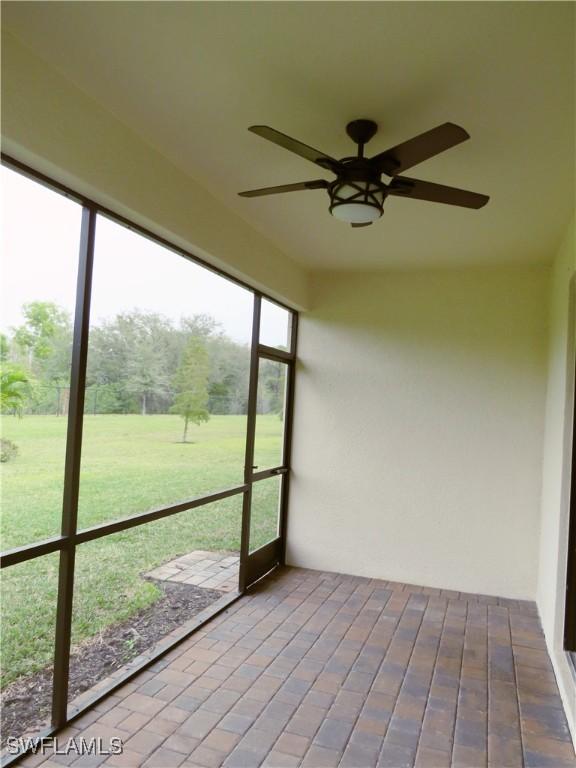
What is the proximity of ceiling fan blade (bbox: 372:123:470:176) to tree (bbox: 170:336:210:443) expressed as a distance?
1726mm

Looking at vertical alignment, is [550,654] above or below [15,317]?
below

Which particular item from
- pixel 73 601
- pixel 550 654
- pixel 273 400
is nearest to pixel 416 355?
pixel 273 400

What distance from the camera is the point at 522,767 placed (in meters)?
2.27

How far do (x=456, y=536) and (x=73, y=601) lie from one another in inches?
124

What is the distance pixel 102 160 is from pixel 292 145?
92 centimetres

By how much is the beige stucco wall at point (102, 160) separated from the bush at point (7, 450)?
109 cm

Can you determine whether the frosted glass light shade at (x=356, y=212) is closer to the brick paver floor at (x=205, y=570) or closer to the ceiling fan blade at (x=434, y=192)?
the ceiling fan blade at (x=434, y=192)

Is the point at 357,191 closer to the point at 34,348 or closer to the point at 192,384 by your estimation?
the point at 34,348

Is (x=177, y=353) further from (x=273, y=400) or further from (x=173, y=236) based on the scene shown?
(x=273, y=400)

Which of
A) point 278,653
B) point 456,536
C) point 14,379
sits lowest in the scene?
point 278,653

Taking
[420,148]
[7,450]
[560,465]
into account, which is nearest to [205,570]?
[7,450]

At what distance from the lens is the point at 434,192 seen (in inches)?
87.9

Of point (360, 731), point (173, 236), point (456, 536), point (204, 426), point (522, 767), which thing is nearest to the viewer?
point (522, 767)
